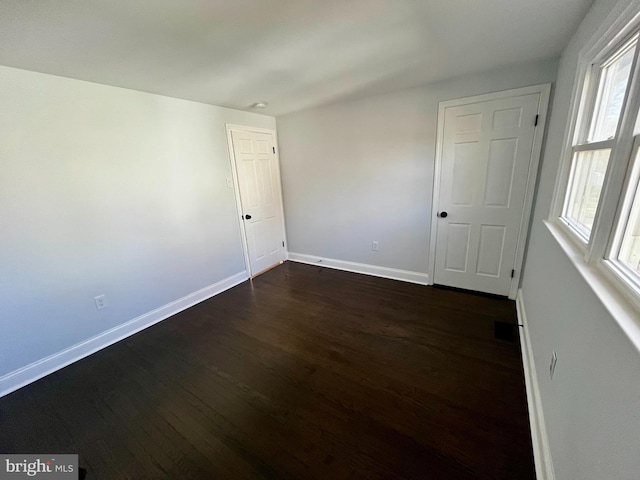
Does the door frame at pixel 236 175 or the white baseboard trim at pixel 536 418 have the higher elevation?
the door frame at pixel 236 175

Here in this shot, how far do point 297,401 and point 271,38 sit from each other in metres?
2.36

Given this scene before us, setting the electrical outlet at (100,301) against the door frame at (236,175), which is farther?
the door frame at (236,175)

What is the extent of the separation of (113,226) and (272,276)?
1.97 metres

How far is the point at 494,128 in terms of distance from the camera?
2.48m

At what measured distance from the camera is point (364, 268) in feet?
11.9

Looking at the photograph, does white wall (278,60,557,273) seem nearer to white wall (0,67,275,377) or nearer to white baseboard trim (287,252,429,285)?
white baseboard trim (287,252,429,285)

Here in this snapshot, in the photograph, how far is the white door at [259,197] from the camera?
3.43m

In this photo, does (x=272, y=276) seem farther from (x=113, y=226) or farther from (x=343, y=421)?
(x=343, y=421)

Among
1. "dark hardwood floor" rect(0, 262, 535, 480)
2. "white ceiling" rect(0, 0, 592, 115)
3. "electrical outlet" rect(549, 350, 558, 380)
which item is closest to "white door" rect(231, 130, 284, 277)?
"white ceiling" rect(0, 0, 592, 115)

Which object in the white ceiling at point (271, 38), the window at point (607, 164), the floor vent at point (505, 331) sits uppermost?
the white ceiling at point (271, 38)

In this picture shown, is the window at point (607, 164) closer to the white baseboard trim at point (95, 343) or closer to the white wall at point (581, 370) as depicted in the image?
the white wall at point (581, 370)

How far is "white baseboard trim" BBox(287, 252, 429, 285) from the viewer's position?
3242 mm

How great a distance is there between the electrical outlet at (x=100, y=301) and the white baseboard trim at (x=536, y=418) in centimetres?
325

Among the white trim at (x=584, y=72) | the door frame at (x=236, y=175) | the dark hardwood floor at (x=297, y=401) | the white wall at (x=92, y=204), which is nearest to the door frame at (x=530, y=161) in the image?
the dark hardwood floor at (x=297, y=401)
